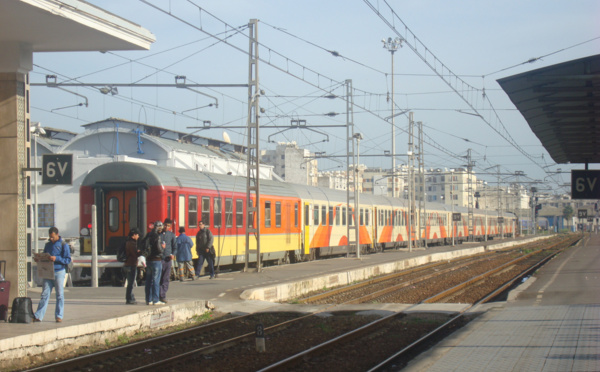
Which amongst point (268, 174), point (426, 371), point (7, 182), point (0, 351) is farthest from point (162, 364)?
point (268, 174)

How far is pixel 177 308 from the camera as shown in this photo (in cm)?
1448

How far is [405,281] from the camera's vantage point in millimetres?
25562

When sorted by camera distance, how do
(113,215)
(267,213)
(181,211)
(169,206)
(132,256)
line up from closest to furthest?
(132,256), (113,215), (169,206), (181,211), (267,213)

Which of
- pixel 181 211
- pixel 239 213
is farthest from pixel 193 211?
pixel 239 213

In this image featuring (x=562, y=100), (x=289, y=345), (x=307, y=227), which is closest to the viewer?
(x=562, y=100)

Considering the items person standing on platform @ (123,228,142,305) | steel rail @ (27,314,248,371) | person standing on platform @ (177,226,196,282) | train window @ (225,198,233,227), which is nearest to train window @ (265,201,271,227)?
train window @ (225,198,233,227)

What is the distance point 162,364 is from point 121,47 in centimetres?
606

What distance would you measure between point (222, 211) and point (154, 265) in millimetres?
9669

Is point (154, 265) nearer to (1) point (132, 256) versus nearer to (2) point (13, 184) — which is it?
(1) point (132, 256)

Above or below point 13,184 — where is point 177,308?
below

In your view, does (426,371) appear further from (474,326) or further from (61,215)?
(61,215)

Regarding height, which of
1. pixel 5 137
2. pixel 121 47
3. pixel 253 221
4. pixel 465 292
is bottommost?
pixel 465 292

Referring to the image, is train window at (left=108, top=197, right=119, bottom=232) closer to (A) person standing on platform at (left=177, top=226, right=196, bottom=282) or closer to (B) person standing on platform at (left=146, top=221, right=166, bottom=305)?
(A) person standing on platform at (left=177, top=226, right=196, bottom=282)

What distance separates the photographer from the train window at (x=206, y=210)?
75.6 feet
